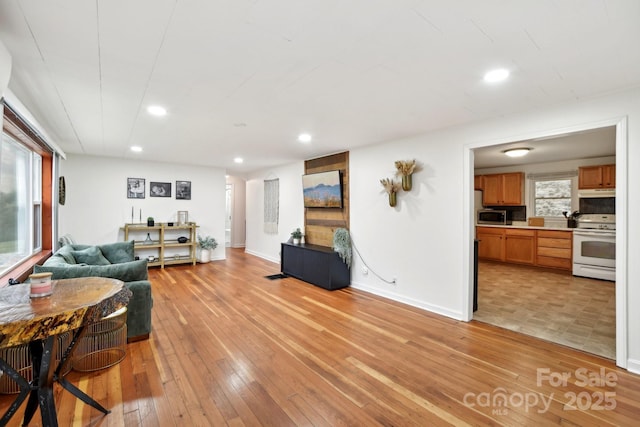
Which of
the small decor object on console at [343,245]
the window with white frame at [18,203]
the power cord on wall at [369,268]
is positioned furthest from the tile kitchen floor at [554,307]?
the window with white frame at [18,203]

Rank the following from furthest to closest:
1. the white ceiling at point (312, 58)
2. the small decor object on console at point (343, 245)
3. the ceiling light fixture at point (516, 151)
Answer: the ceiling light fixture at point (516, 151) < the small decor object on console at point (343, 245) < the white ceiling at point (312, 58)

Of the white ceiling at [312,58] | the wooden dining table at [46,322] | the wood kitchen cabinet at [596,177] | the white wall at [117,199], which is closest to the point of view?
the wooden dining table at [46,322]

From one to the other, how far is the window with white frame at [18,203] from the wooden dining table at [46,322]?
1823 mm

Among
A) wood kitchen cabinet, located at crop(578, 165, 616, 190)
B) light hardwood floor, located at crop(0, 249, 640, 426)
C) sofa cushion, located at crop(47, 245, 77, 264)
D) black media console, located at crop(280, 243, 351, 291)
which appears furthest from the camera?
wood kitchen cabinet, located at crop(578, 165, 616, 190)

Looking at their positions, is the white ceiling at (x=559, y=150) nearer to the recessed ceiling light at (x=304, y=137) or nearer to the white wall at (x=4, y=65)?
the recessed ceiling light at (x=304, y=137)

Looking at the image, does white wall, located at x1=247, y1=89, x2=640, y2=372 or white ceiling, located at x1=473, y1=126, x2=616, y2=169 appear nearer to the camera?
white wall, located at x1=247, y1=89, x2=640, y2=372

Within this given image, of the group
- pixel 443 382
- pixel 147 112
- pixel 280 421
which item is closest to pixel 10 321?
pixel 280 421

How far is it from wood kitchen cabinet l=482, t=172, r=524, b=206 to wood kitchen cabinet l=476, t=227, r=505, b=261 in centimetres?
74

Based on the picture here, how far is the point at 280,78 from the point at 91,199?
5708 millimetres

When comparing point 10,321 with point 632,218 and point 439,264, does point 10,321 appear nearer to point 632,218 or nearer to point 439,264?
point 439,264

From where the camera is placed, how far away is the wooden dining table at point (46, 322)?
1398 millimetres

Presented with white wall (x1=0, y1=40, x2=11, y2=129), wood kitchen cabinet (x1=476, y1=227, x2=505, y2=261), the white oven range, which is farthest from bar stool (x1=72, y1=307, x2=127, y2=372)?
the white oven range

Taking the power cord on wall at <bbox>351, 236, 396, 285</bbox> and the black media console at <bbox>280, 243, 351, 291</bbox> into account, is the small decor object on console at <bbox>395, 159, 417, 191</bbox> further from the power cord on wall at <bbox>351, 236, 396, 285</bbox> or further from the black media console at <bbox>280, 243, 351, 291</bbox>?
the black media console at <bbox>280, 243, 351, 291</bbox>

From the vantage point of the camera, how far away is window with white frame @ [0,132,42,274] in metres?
3.12
